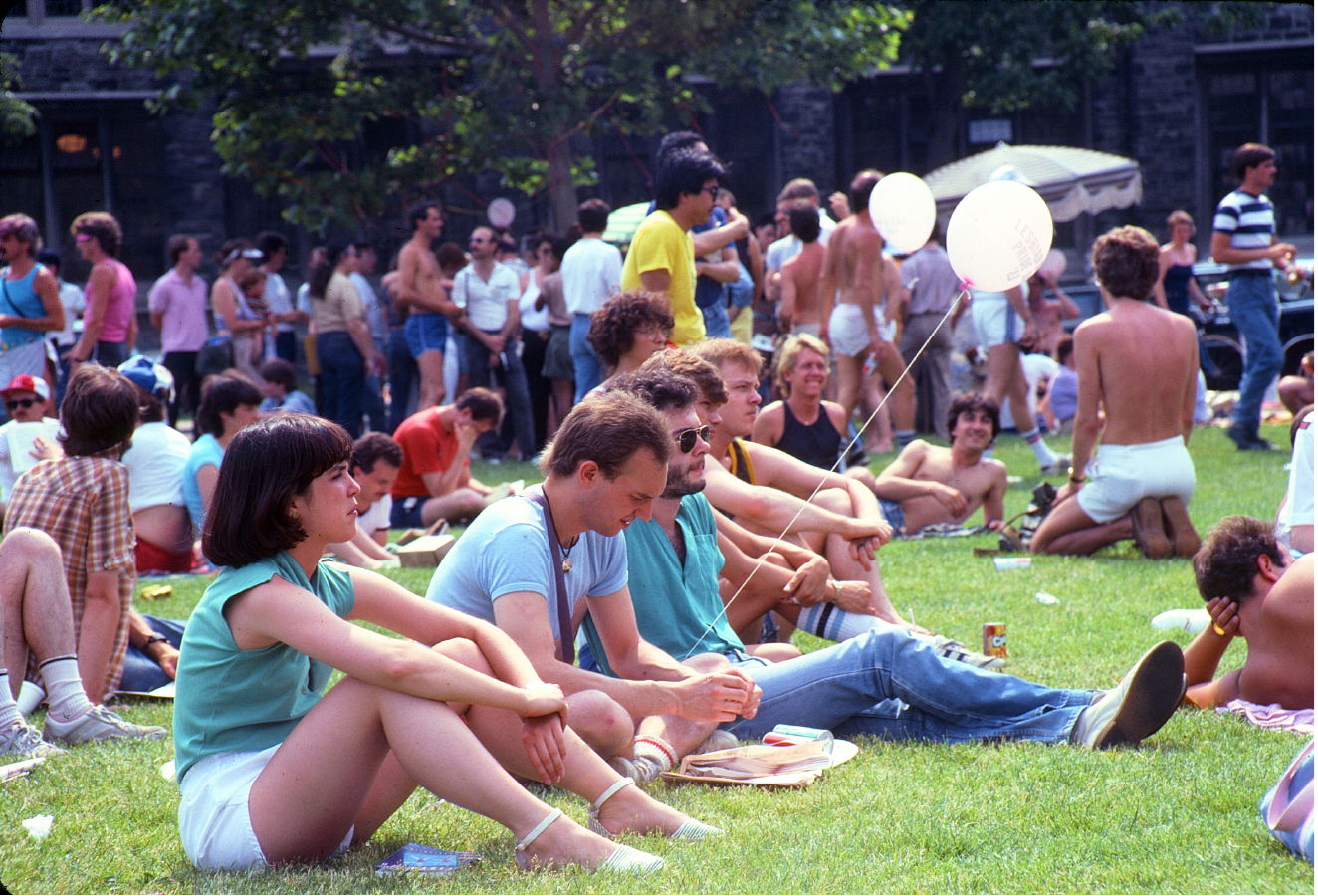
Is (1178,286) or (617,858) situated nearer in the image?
(617,858)

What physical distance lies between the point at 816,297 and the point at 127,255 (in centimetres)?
1216

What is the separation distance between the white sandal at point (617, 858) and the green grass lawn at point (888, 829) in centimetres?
4

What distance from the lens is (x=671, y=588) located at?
14.1ft

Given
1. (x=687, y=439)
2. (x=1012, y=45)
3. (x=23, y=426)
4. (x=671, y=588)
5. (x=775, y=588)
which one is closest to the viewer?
(x=687, y=439)

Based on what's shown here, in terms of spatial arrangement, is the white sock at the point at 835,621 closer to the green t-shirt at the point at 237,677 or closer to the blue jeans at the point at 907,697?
the blue jeans at the point at 907,697

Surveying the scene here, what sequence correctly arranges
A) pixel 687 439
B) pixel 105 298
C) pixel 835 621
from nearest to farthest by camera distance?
1. pixel 687 439
2. pixel 835 621
3. pixel 105 298

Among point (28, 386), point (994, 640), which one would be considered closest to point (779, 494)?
point (994, 640)

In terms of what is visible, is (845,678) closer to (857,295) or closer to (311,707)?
(311,707)

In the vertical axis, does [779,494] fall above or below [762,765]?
above

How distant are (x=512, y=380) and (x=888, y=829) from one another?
9522 millimetres

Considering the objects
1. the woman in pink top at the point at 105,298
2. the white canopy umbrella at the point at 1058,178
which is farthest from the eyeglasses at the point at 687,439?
the white canopy umbrella at the point at 1058,178

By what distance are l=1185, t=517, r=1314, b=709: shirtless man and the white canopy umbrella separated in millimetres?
11296

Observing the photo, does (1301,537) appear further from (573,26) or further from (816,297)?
(573,26)

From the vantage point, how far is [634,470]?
3512 millimetres
